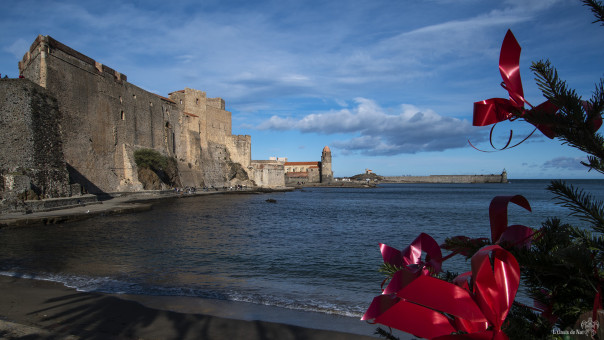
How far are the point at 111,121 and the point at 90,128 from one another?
3.40m

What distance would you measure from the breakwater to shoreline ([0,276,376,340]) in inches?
4990

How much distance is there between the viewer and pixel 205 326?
512cm

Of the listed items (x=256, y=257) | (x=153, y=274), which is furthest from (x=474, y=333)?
(x=256, y=257)

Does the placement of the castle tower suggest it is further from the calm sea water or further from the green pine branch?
the green pine branch

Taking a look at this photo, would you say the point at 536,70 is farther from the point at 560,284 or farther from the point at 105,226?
the point at 105,226

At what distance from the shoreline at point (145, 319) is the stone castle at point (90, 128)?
14.0 m

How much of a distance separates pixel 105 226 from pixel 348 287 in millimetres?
12052

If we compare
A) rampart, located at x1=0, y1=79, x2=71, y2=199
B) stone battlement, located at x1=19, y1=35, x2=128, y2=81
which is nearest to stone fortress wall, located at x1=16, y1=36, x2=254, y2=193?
stone battlement, located at x1=19, y1=35, x2=128, y2=81

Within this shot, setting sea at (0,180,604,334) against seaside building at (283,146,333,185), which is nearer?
sea at (0,180,604,334)

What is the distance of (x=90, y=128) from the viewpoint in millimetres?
27156

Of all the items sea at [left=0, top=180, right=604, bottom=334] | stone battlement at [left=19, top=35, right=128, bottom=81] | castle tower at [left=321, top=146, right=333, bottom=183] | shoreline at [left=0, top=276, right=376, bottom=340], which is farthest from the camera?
castle tower at [left=321, top=146, right=333, bottom=183]

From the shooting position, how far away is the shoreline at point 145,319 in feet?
15.2

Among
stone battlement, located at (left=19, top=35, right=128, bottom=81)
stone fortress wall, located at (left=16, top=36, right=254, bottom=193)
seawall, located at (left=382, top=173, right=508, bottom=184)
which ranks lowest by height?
seawall, located at (left=382, top=173, right=508, bottom=184)

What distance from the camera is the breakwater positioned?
125 meters
